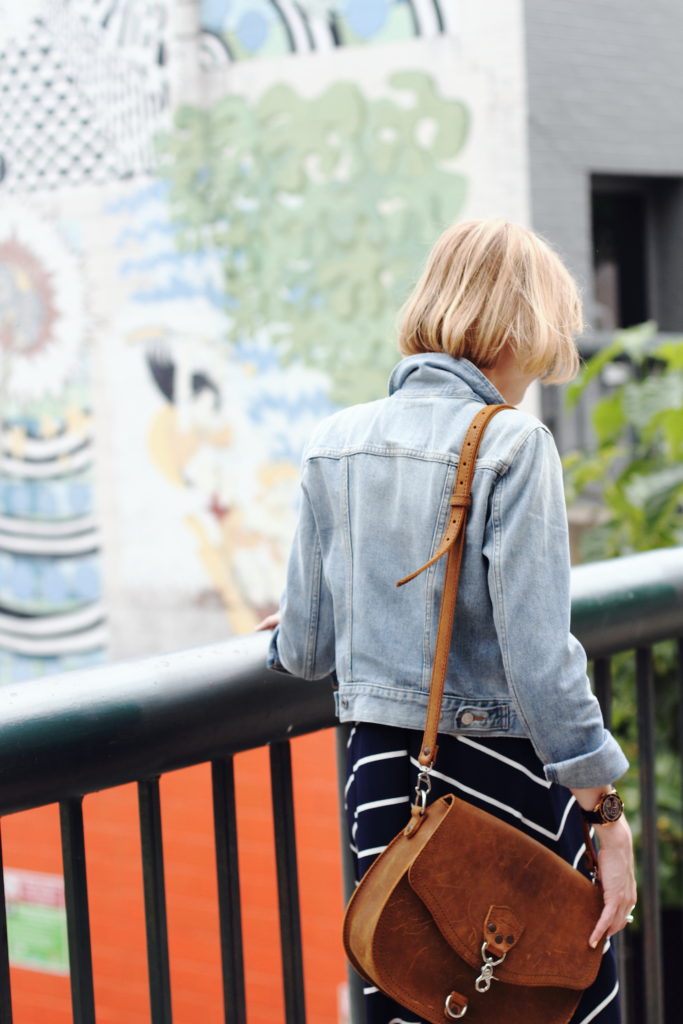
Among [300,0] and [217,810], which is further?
[300,0]

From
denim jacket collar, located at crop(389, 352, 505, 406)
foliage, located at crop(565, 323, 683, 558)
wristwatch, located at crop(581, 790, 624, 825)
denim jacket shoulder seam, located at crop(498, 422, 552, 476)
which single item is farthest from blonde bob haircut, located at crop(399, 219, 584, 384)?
foliage, located at crop(565, 323, 683, 558)

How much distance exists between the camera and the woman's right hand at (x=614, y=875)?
1.55 m

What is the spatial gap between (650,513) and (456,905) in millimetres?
3311

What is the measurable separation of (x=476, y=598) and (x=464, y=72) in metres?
5.06

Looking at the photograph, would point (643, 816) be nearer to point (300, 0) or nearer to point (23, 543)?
point (300, 0)

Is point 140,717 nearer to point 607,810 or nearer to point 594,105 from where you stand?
point 607,810

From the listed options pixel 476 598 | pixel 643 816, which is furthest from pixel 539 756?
pixel 643 816

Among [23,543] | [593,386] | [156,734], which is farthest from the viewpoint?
[23,543]

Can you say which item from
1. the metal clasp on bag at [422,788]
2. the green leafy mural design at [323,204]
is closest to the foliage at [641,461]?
the green leafy mural design at [323,204]

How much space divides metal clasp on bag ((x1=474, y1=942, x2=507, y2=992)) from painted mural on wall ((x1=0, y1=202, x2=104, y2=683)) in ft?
20.1

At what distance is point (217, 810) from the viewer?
1.51 metres

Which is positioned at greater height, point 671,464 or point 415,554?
point 415,554

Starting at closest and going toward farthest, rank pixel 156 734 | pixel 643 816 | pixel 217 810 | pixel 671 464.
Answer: pixel 156 734
pixel 217 810
pixel 643 816
pixel 671 464

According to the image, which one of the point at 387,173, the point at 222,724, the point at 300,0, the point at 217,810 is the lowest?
the point at 217,810
